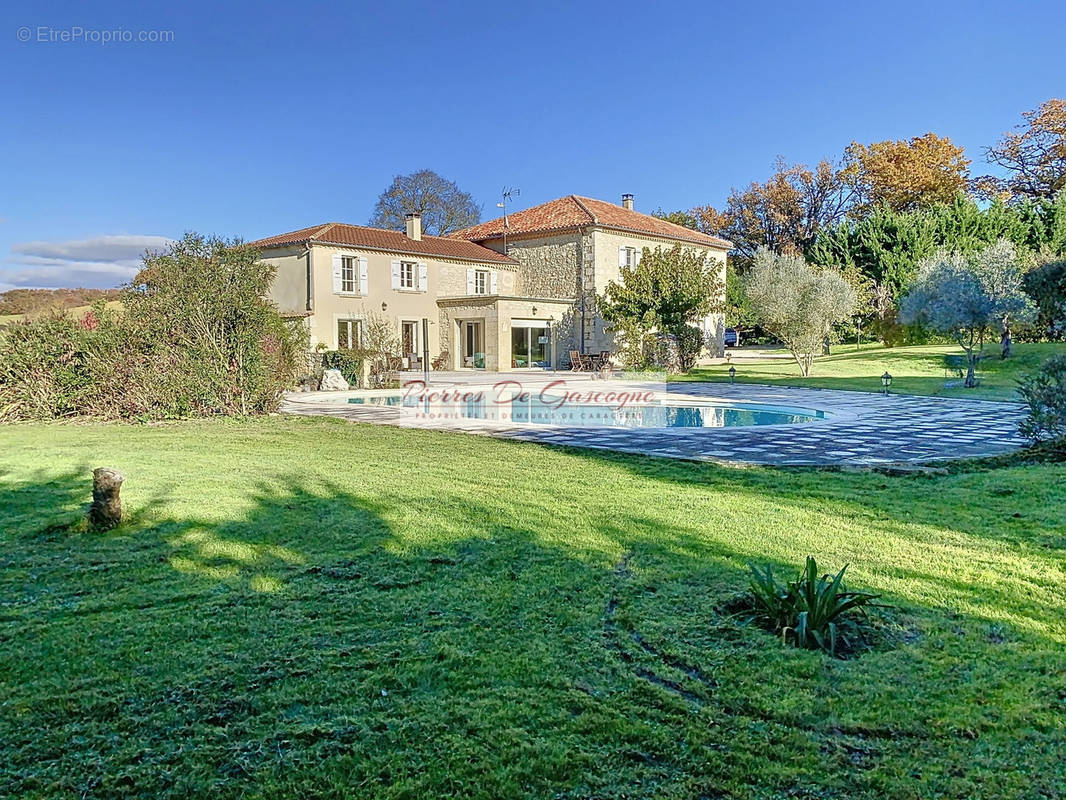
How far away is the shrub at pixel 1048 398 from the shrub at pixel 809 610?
20.3ft

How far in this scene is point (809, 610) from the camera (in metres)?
3.74

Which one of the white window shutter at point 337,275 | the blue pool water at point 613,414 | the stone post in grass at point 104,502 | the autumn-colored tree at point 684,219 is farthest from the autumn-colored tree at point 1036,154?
the stone post in grass at point 104,502

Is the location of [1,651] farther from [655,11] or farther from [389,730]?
[655,11]

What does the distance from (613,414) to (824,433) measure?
5182 mm

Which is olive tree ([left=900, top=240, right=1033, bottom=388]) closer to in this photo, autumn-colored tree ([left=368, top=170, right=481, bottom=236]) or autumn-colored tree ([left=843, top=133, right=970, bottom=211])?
autumn-colored tree ([left=843, top=133, right=970, bottom=211])

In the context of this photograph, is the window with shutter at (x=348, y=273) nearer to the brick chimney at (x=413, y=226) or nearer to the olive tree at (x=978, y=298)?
the brick chimney at (x=413, y=226)

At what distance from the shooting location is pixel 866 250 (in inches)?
1548

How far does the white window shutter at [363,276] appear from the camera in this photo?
31.2 m

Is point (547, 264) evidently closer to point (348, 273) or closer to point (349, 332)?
point (348, 273)

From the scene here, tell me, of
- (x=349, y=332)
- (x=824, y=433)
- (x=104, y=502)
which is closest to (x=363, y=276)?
(x=349, y=332)

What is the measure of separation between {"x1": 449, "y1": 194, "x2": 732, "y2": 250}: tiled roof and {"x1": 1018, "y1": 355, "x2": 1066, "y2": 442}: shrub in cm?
2559

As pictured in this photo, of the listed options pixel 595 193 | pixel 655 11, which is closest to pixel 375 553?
pixel 655 11

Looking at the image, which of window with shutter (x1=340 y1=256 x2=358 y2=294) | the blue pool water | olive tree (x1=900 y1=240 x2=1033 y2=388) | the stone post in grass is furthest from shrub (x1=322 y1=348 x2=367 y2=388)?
the stone post in grass

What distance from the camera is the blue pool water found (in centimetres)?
1402
